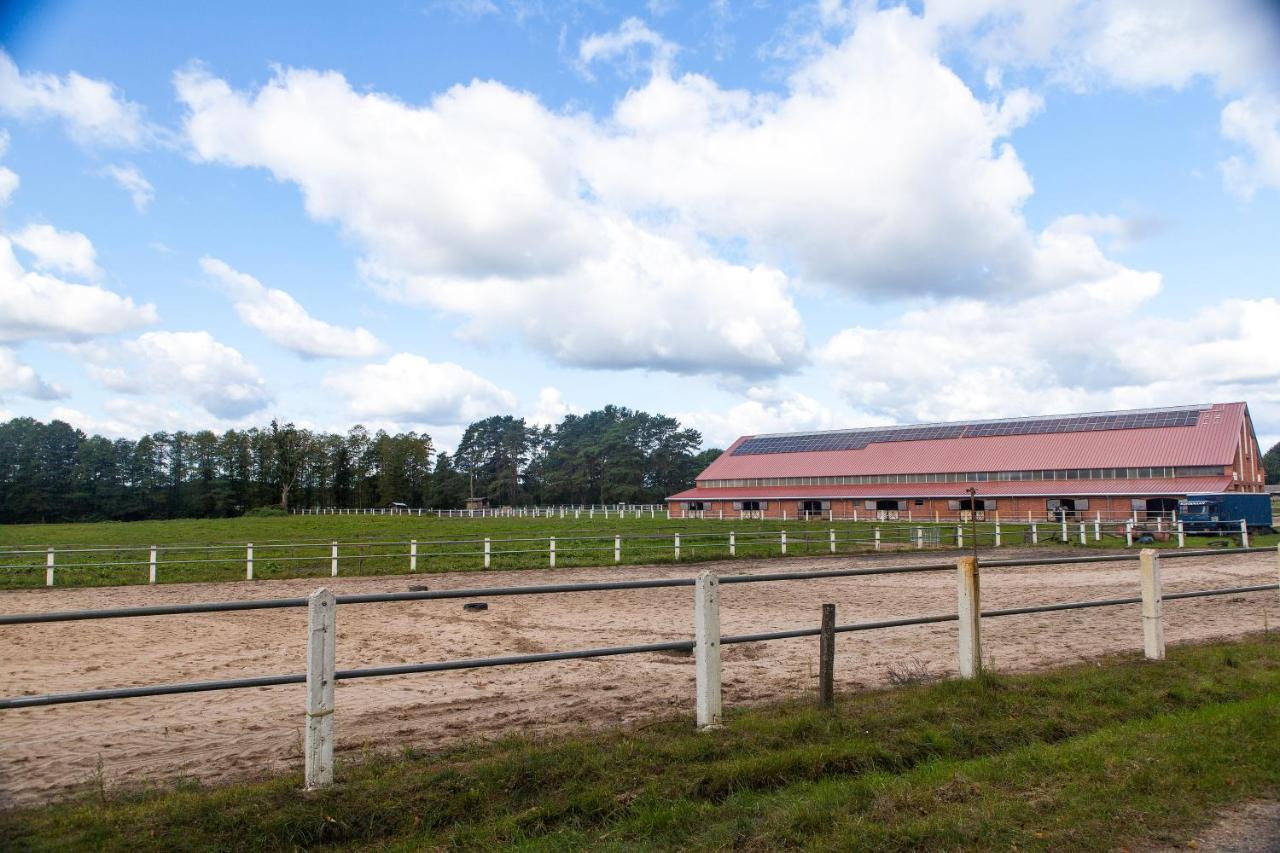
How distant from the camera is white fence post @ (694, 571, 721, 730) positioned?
19.1 feet

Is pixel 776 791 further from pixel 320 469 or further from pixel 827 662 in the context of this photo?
pixel 320 469

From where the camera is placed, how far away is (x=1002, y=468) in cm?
5659

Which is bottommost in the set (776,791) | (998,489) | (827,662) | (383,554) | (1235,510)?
(383,554)

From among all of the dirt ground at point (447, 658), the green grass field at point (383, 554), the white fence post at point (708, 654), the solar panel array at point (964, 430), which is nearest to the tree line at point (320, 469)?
the solar panel array at point (964, 430)

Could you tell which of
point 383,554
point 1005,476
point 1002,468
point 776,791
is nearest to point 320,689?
point 776,791

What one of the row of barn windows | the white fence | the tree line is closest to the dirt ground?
the white fence

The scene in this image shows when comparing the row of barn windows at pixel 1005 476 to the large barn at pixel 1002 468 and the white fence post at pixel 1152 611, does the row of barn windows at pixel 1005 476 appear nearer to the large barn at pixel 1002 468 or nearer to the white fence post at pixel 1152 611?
the large barn at pixel 1002 468

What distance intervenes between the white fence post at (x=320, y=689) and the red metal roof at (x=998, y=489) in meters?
48.8

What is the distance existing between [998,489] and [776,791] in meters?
56.2

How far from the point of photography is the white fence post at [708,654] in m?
5.81

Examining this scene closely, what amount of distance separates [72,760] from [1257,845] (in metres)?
7.62

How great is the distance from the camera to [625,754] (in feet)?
17.0

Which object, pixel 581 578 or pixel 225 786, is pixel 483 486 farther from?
pixel 225 786

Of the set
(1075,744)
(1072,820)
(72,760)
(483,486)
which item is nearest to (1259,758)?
(1075,744)
